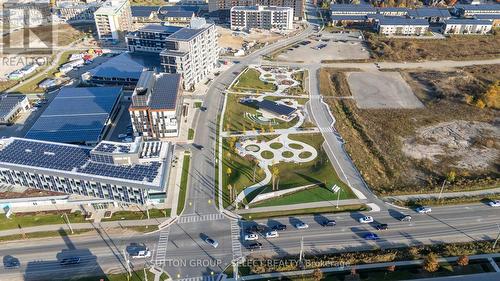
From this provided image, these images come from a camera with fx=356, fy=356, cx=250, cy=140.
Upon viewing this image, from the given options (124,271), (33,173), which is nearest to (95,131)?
(33,173)

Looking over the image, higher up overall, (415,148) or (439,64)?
(439,64)

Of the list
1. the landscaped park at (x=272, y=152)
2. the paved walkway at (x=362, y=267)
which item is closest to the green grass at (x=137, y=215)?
the landscaped park at (x=272, y=152)

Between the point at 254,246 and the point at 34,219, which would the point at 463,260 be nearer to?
the point at 254,246

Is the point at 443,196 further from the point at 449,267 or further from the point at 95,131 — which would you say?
the point at 95,131

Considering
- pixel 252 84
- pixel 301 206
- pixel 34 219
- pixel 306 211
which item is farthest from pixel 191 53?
pixel 306 211

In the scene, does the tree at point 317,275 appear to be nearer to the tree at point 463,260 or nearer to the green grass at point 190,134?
the tree at point 463,260

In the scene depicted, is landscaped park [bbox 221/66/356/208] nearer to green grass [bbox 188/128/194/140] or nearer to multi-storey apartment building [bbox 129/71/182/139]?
green grass [bbox 188/128/194/140]

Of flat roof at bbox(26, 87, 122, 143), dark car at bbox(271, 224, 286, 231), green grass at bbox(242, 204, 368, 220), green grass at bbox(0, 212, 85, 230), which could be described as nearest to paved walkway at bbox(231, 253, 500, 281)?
dark car at bbox(271, 224, 286, 231)
